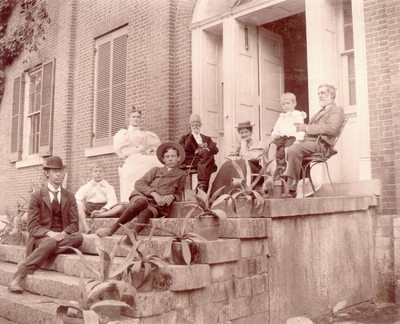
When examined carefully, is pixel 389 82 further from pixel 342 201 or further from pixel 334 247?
pixel 334 247

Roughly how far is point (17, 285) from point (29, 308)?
2.56 feet

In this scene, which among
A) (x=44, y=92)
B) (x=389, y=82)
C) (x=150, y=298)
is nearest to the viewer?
(x=150, y=298)

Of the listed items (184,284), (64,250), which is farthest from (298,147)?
(64,250)

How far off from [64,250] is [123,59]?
511 centimetres

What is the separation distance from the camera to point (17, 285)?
4.18 meters

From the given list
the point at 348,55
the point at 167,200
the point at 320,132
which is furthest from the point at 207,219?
the point at 348,55

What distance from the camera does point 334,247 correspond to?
4879 millimetres

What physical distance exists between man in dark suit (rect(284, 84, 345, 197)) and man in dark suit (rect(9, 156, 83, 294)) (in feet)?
7.54

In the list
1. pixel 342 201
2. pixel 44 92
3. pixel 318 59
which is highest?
pixel 44 92

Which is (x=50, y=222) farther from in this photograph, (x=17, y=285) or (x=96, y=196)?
(x=96, y=196)

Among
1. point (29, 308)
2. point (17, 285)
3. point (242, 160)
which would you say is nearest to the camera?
point (29, 308)

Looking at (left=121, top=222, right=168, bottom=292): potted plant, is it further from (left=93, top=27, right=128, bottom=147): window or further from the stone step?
(left=93, top=27, right=128, bottom=147): window

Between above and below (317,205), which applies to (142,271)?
below

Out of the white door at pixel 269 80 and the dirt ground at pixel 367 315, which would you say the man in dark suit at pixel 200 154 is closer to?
the white door at pixel 269 80
